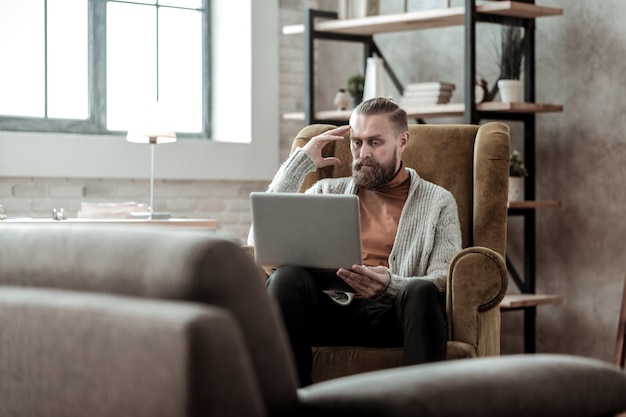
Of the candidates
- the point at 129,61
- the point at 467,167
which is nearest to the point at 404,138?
the point at 467,167

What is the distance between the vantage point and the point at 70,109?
17.5 feet

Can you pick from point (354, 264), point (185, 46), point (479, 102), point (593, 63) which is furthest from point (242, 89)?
point (354, 264)

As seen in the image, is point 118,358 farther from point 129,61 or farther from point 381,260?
point 129,61

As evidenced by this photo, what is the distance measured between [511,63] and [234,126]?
171 centimetres

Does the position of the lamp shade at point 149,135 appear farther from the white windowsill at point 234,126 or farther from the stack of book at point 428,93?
the stack of book at point 428,93

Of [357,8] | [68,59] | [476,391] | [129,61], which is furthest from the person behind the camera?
[129,61]

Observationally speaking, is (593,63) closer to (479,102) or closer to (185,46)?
(479,102)

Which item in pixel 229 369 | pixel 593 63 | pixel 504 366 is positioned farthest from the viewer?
pixel 593 63

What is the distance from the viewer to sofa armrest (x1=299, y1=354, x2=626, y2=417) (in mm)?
1259

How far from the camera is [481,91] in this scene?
4691mm

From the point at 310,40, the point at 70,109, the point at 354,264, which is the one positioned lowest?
the point at 354,264

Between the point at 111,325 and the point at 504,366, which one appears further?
the point at 504,366

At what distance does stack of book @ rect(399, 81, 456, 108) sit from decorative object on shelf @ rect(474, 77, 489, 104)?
0.71 ft

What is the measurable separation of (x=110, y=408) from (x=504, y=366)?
51cm
